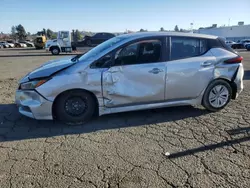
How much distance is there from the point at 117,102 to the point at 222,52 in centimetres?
248

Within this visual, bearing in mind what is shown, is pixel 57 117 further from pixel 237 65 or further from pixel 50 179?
pixel 237 65

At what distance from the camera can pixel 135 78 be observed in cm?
403

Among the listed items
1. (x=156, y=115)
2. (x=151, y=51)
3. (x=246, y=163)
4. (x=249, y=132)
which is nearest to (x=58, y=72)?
(x=151, y=51)

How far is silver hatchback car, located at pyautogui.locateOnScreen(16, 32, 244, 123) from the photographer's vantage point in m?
3.80

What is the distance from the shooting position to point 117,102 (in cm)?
407

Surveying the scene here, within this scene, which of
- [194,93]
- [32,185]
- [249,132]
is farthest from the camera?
[194,93]

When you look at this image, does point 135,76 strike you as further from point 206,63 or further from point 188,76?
point 206,63

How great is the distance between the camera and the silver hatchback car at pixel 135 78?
380cm

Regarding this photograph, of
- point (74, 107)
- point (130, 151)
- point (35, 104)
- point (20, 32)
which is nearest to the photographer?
point (130, 151)

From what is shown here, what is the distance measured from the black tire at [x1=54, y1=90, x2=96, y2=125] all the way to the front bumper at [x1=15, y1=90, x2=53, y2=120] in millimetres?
167

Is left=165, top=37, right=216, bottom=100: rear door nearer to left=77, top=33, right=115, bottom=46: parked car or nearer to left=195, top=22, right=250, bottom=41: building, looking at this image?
left=77, top=33, right=115, bottom=46: parked car

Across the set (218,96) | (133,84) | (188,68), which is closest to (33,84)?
(133,84)

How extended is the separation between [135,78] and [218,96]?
1955mm

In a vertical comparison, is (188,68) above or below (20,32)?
below
